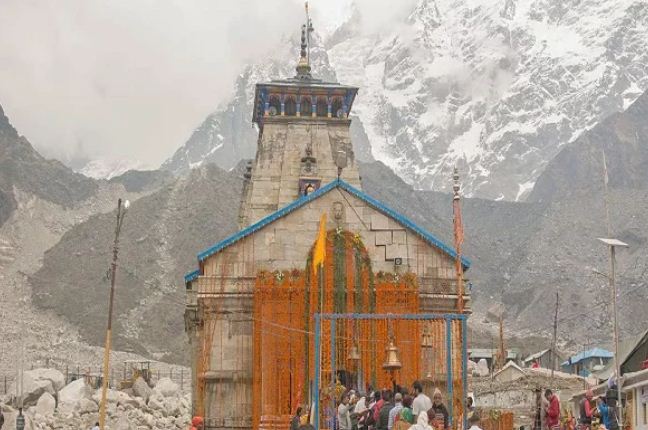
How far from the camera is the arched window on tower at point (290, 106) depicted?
5716 centimetres

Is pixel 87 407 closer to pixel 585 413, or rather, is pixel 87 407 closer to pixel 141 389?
pixel 141 389

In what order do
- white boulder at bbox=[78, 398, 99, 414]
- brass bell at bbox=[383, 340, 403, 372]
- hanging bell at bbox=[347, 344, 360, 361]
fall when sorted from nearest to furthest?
brass bell at bbox=[383, 340, 403, 372] < hanging bell at bbox=[347, 344, 360, 361] < white boulder at bbox=[78, 398, 99, 414]

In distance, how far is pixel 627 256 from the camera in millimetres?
165125

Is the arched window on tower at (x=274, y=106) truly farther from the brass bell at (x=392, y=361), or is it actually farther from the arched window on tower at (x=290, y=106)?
the brass bell at (x=392, y=361)

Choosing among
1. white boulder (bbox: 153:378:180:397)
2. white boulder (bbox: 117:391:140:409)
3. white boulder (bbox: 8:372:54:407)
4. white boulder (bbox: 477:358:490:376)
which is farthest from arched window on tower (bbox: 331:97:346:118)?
white boulder (bbox: 477:358:490:376)

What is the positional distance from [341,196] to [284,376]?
6.09 meters

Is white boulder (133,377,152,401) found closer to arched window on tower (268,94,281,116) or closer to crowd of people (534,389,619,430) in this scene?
arched window on tower (268,94,281,116)

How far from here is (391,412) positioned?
81.9 feet

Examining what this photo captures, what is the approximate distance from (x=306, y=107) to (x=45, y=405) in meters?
19.4

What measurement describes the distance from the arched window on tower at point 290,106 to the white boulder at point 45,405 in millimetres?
18134

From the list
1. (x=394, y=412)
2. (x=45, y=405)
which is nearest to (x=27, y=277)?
(x=45, y=405)

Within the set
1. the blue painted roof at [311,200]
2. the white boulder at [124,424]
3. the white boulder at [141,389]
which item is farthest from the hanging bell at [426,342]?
the white boulder at [141,389]

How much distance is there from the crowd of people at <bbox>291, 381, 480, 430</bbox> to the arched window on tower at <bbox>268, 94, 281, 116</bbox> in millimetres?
29670

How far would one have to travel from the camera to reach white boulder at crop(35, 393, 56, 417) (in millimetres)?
60531
